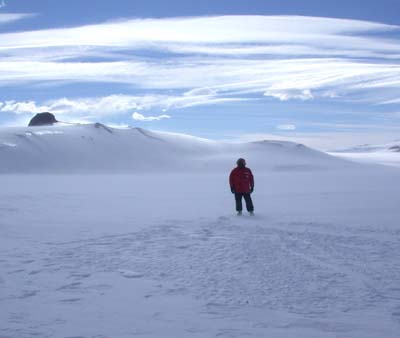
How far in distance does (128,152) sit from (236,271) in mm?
59146

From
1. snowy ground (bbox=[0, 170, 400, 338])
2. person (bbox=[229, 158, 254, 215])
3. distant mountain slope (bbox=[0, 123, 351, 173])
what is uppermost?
distant mountain slope (bbox=[0, 123, 351, 173])

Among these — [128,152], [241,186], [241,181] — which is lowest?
[241,186]

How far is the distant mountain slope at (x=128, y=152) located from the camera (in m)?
56.8

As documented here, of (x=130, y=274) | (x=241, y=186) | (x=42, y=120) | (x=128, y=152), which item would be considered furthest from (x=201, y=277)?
(x=42, y=120)

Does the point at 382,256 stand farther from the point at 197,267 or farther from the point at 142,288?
the point at 142,288

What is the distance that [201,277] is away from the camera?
6734 millimetres

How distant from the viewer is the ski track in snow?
538 centimetres

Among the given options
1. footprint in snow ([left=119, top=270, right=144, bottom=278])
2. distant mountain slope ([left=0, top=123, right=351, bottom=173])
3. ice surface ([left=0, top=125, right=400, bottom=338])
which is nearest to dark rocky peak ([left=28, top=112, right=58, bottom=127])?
distant mountain slope ([left=0, top=123, right=351, bottom=173])

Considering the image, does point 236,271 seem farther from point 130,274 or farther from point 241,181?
point 241,181

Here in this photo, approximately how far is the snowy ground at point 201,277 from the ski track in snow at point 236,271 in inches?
0.7

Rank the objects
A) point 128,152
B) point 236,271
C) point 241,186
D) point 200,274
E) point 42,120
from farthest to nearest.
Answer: point 42,120, point 128,152, point 241,186, point 236,271, point 200,274

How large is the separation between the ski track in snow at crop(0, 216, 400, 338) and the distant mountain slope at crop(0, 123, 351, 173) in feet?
146

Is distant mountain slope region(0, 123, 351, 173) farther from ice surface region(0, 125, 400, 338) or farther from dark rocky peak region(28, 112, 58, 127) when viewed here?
ice surface region(0, 125, 400, 338)

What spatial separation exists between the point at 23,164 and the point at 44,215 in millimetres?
43330
